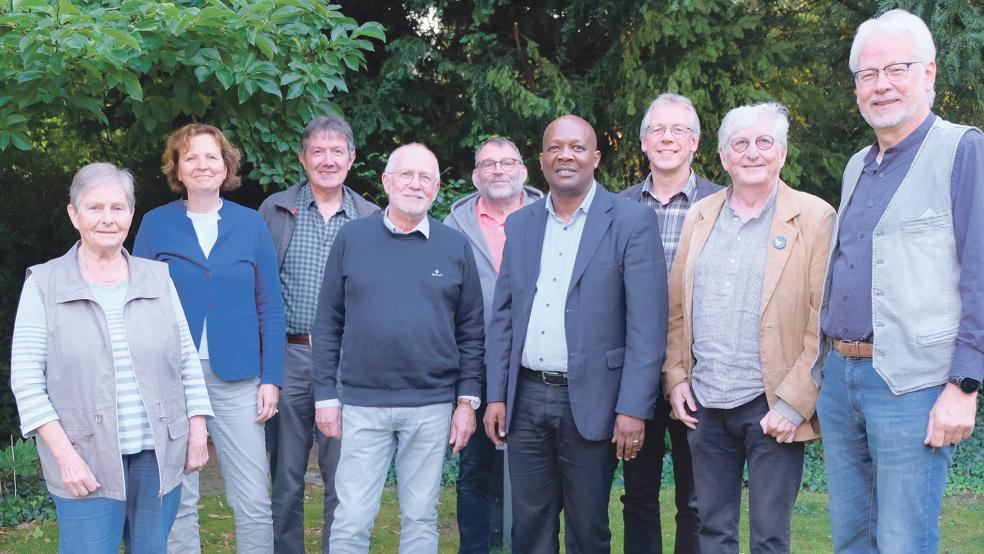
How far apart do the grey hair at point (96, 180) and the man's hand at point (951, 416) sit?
2.72 m

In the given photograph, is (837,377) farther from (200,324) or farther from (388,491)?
(388,491)

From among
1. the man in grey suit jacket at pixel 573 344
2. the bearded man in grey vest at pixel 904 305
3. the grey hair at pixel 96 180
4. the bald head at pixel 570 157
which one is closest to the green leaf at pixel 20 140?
the grey hair at pixel 96 180

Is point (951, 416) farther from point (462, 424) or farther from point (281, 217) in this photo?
point (281, 217)

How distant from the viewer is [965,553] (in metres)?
5.64

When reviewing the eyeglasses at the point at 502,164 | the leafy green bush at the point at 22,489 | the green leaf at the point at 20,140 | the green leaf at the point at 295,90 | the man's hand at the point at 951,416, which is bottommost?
the leafy green bush at the point at 22,489

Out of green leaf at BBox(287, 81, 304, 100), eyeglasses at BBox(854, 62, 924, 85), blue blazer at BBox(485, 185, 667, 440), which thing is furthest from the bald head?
green leaf at BBox(287, 81, 304, 100)

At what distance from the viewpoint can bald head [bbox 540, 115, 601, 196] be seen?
3.75 m

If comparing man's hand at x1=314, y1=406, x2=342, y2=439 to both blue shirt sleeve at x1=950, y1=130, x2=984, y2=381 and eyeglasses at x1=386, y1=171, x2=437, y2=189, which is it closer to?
Answer: eyeglasses at x1=386, y1=171, x2=437, y2=189

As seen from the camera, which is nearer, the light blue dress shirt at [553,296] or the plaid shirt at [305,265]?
the light blue dress shirt at [553,296]

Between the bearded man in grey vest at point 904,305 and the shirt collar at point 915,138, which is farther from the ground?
the shirt collar at point 915,138

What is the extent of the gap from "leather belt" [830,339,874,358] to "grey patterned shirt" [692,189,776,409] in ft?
1.15

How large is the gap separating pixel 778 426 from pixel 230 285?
7.41 ft

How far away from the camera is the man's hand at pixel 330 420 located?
13.0 ft

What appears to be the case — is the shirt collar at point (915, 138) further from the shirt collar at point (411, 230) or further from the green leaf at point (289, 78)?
the green leaf at point (289, 78)
